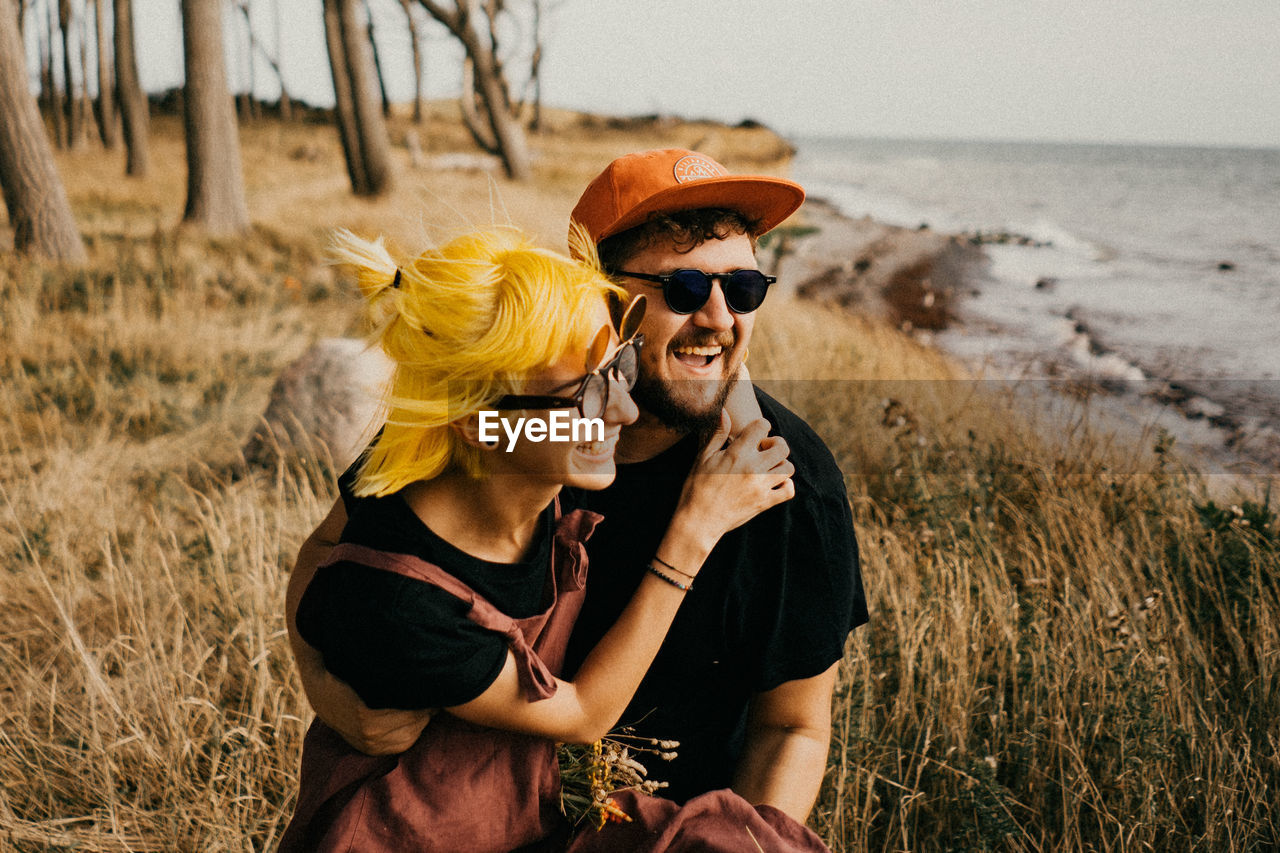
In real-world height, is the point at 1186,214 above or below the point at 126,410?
above

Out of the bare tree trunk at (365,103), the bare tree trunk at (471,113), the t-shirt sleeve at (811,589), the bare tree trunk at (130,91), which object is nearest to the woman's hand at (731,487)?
the t-shirt sleeve at (811,589)

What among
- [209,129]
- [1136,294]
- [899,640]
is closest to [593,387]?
[899,640]

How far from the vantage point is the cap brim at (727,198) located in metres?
1.96

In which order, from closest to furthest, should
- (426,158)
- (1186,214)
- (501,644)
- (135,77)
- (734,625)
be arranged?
(501,644) → (734,625) → (135,77) → (426,158) → (1186,214)

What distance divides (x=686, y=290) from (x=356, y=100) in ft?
47.6

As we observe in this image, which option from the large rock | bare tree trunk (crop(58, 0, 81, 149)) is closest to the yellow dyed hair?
the large rock

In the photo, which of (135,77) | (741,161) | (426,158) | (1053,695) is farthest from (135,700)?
(741,161)

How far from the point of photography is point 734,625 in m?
1.91

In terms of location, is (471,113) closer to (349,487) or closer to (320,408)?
(320,408)

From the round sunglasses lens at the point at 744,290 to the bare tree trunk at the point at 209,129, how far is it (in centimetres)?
1185

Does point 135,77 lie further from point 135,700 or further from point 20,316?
point 135,700

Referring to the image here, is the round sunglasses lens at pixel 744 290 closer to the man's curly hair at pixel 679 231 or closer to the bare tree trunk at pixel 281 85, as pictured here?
the man's curly hair at pixel 679 231

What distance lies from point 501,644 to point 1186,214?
3579cm

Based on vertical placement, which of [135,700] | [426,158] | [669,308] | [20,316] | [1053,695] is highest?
[426,158]
